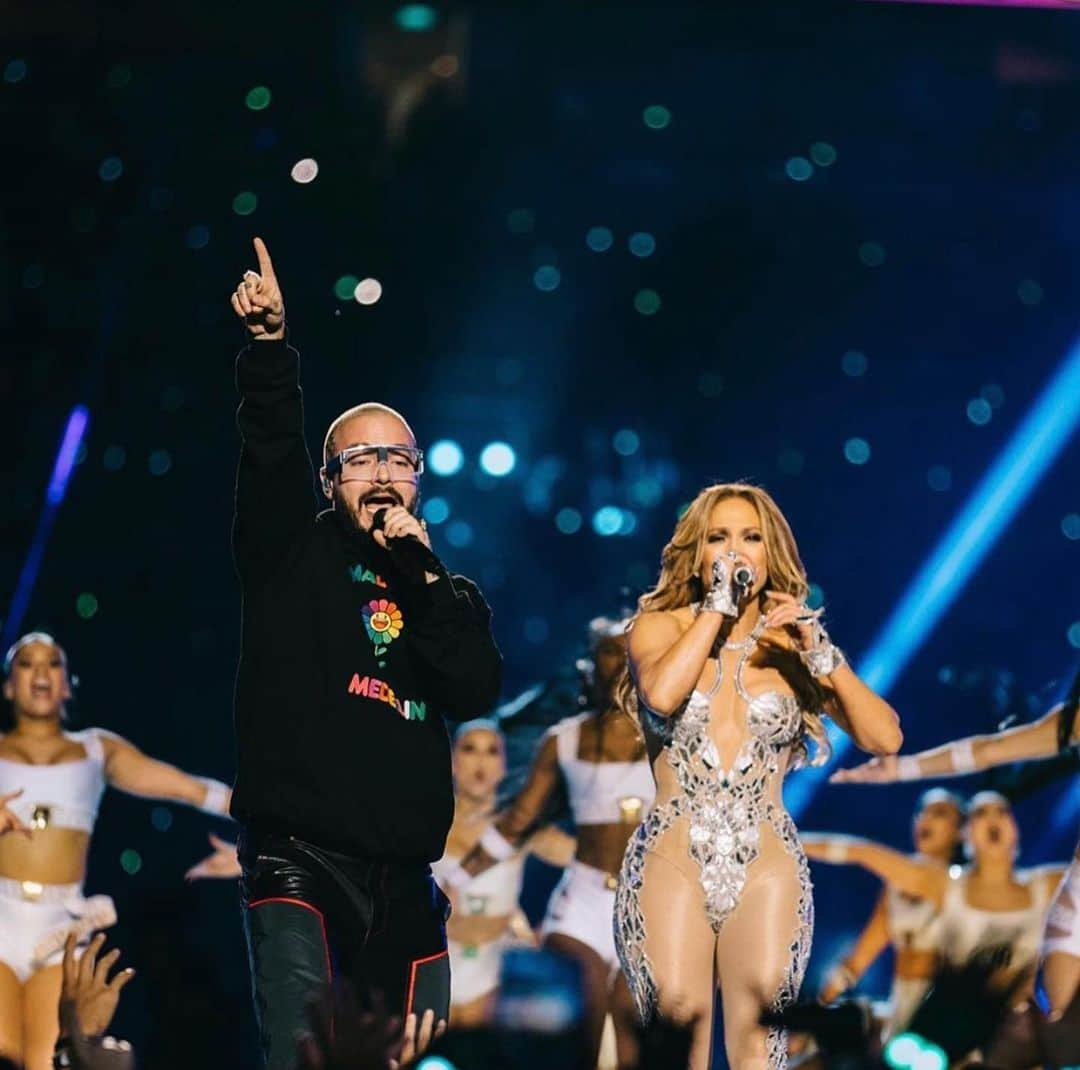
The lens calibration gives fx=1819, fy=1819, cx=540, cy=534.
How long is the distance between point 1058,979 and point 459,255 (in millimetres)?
3234

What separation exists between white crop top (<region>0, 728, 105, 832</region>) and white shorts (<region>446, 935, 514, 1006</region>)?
1377 mm

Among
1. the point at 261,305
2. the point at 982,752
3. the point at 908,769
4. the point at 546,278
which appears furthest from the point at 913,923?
the point at 261,305

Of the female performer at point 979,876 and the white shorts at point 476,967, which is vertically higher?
the female performer at point 979,876

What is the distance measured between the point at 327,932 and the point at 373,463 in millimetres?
927

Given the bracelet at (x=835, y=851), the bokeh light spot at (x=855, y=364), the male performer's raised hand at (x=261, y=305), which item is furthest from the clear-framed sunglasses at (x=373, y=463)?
the bracelet at (x=835, y=851)

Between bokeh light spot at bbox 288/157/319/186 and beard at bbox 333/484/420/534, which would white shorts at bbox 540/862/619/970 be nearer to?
bokeh light spot at bbox 288/157/319/186

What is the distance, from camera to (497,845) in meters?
6.58

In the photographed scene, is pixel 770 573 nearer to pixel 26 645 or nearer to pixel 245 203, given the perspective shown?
pixel 245 203

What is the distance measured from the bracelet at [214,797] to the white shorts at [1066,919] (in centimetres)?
286

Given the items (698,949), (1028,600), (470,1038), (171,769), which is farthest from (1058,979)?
(171,769)

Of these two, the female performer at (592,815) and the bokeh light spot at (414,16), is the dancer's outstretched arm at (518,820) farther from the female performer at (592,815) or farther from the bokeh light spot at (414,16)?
the bokeh light spot at (414,16)

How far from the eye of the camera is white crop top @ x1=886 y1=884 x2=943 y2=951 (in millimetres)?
6637

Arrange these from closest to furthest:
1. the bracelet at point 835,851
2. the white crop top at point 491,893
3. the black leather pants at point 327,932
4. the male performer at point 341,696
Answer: the black leather pants at point 327,932 → the male performer at point 341,696 → the white crop top at point 491,893 → the bracelet at point 835,851

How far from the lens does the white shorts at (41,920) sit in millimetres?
6133
